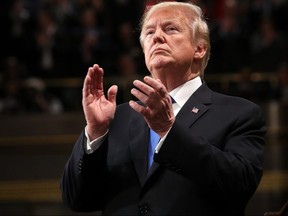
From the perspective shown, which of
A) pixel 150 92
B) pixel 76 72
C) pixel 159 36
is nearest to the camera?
pixel 150 92

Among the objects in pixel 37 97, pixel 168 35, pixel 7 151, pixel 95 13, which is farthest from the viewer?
pixel 95 13

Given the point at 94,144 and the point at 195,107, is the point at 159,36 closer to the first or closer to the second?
the point at 195,107

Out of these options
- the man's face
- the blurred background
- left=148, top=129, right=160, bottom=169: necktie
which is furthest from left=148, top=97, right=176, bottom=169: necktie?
the blurred background

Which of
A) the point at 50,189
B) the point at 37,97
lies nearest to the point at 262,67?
the point at 37,97

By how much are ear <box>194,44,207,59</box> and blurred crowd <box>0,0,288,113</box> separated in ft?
11.6

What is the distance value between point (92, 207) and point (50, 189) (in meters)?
2.89

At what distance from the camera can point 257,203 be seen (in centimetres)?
489

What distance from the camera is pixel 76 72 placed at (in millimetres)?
6402

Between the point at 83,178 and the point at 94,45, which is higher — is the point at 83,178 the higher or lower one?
the higher one

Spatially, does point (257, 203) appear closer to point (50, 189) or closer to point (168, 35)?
point (50, 189)

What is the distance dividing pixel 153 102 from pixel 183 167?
19 centimetres

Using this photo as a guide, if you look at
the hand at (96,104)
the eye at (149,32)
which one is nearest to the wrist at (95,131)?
the hand at (96,104)

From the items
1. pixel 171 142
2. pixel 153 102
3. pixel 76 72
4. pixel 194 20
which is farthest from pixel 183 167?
pixel 76 72

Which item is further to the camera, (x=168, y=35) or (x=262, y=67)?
(x=262, y=67)
